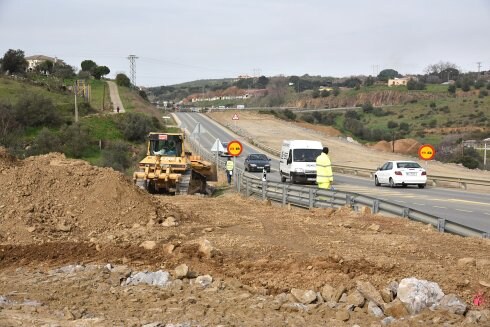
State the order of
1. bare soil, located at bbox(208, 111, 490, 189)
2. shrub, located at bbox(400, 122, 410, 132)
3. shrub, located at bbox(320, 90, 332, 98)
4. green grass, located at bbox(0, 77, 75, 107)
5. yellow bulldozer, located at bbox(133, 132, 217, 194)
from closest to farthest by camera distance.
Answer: yellow bulldozer, located at bbox(133, 132, 217, 194) → bare soil, located at bbox(208, 111, 490, 189) → green grass, located at bbox(0, 77, 75, 107) → shrub, located at bbox(400, 122, 410, 132) → shrub, located at bbox(320, 90, 332, 98)

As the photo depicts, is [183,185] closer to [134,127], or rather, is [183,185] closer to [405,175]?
[405,175]

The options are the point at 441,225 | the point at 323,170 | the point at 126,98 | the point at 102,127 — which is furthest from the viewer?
the point at 126,98

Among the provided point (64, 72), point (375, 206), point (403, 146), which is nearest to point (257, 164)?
point (375, 206)

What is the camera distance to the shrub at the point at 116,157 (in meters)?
47.6

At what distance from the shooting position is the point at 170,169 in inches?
977

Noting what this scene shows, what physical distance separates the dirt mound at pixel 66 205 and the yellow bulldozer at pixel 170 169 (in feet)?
25.7

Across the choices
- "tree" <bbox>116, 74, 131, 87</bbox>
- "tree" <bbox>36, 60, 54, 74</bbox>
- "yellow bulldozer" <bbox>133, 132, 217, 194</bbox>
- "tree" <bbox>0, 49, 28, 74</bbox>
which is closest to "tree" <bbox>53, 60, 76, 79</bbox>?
"tree" <bbox>36, 60, 54, 74</bbox>

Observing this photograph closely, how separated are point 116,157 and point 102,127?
1898 centimetres

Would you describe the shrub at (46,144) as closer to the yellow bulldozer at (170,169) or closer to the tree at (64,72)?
the yellow bulldozer at (170,169)

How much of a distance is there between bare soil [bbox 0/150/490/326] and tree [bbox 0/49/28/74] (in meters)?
94.7

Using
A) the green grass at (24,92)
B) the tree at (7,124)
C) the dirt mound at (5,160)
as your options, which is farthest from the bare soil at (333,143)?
the dirt mound at (5,160)

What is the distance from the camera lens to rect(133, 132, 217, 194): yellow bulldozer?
2434cm

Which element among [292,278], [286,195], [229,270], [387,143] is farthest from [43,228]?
[387,143]

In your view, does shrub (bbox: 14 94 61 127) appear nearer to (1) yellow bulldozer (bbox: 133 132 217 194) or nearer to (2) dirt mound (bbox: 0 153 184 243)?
(1) yellow bulldozer (bbox: 133 132 217 194)
